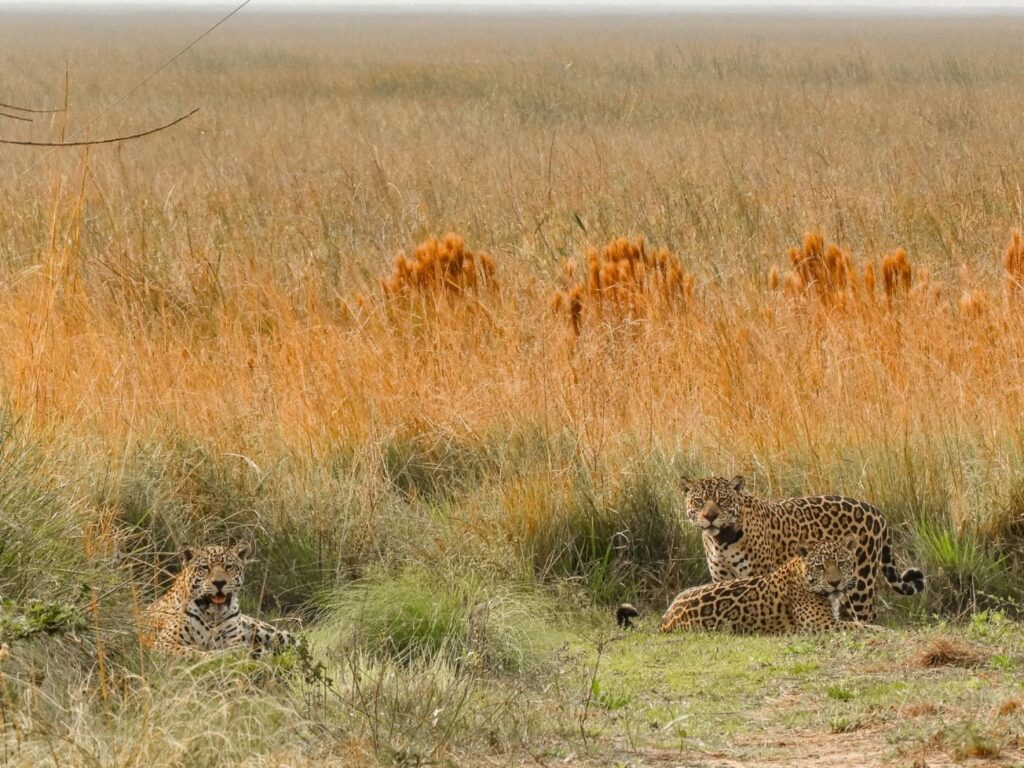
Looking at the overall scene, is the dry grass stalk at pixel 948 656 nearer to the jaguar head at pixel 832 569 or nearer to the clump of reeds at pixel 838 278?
the jaguar head at pixel 832 569

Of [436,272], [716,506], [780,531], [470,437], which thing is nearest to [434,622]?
[716,506]

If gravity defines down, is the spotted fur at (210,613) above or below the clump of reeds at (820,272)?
below

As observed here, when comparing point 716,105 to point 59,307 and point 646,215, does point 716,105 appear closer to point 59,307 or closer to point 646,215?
point 646,215

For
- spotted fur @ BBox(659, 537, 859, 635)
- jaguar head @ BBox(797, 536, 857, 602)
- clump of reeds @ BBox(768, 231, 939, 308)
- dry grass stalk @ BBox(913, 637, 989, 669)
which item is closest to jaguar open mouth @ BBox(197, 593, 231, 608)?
spotted fur @ BBox(659, 537, 859, 635)

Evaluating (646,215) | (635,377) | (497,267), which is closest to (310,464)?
(635,377)

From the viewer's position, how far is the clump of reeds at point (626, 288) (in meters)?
9.26

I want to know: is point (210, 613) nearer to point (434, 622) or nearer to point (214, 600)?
point (214, 600)

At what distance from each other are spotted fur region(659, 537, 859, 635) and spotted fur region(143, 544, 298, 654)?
1.54 metres

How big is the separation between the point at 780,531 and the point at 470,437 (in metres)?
1.75

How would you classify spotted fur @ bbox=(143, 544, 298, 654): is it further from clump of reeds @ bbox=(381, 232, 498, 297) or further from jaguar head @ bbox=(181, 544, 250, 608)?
clump of reeds @ bbox=(381, 232, 498, 297)

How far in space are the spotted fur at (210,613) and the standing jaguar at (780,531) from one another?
1.76 m

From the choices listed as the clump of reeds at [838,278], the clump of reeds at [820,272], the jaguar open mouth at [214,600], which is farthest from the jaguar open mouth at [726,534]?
the clump of reeds at [820,272]

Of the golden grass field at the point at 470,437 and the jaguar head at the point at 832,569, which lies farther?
the jaguar head at the point at 832,569

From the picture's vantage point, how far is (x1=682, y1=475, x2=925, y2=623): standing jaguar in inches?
247
